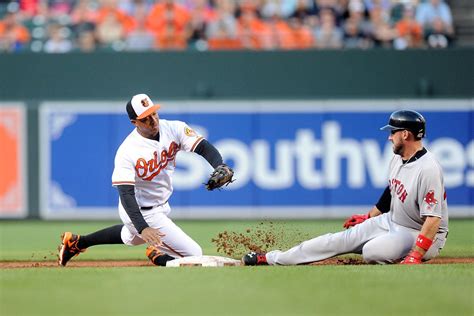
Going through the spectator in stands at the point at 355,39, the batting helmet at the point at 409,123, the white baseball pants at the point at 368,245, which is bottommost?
the white baseball pants at the point at 368,245

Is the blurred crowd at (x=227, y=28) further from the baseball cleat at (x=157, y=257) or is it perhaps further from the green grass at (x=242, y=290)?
the green grass at (x=242, y=290)

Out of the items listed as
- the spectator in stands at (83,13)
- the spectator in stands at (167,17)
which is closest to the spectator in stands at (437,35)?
the spectator in stands at (167,17)

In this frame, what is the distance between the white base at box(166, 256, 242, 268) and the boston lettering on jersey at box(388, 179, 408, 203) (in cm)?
150

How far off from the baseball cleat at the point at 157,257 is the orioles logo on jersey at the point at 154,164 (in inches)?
26.2

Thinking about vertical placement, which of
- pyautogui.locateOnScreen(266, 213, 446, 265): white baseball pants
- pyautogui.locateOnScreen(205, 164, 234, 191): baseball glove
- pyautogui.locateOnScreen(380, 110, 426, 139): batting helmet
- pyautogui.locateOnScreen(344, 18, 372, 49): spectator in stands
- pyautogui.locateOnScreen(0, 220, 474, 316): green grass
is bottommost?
pyautogui.locateOnScreen(0, 220, 474, 316): green grass

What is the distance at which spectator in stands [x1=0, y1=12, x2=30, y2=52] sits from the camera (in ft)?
50.6

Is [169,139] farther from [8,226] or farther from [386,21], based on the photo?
[386,21]

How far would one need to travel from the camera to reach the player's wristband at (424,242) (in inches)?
308

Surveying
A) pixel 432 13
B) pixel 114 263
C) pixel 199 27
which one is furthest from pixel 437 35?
pixel 114 263

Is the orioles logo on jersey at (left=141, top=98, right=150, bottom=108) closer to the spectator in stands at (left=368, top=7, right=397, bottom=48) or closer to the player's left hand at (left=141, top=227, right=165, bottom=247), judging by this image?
the player's left hand at (left=141, top=227, right=165, bottom=247)

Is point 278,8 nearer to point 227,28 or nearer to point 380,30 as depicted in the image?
point 227,28

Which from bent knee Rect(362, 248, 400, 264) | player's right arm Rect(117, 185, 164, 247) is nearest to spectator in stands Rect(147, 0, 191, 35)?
player's right arm Rect(117, 185, 164, 247)

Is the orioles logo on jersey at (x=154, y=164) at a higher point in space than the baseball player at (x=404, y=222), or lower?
higher

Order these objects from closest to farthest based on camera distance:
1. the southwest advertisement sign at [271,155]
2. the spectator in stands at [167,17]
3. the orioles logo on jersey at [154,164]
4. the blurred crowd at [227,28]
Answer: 1. the orioles logo on jersey at [154,164]
2. the southwest advertisement sign at [271,155]
3. the spectator in stands at [167,17]
4. the blurred crowd at [227,28]
